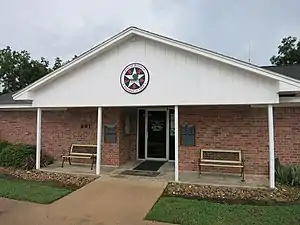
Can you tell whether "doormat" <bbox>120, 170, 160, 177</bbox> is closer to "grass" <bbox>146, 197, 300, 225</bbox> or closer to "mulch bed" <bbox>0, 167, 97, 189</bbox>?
"mulch bed" <bbox>0, 167, 97, 189</bbox>

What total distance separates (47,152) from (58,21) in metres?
10.4

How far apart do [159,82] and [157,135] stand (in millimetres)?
3624

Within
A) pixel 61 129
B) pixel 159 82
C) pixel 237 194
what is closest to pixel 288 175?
pixel 237 194

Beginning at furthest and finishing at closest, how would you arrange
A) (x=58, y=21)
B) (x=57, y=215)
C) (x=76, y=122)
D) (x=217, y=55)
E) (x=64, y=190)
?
(x=58, y=21), (x=76, y=122), (x=217, y=55), (x=64, y=190), (x=57, y=215)

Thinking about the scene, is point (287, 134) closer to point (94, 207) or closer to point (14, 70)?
point (94, 207)

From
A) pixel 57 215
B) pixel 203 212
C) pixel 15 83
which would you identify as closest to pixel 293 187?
pixel 203 212

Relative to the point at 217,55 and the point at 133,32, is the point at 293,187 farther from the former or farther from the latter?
the point at 133,32

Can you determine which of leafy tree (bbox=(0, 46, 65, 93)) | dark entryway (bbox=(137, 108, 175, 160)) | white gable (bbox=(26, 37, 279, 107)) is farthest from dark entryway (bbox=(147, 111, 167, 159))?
leafy tree (bbox=(0, 46, 65, 93))

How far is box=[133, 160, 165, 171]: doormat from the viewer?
10469mm

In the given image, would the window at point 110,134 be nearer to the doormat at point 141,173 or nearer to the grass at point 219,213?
the doormat at point 141,173

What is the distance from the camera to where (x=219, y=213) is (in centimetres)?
577

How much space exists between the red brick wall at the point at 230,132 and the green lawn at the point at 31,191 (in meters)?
4.69

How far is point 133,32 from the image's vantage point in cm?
905

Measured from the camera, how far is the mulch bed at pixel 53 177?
8.50m
